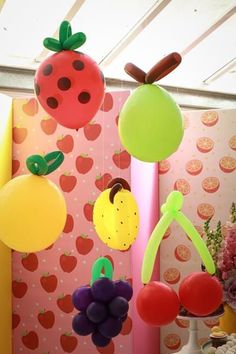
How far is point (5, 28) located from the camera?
2674mm

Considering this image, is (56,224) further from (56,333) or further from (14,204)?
(56,333)

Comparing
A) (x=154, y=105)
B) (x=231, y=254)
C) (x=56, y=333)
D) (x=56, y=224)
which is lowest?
(x=56, y=333)

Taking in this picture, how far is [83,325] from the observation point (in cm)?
155

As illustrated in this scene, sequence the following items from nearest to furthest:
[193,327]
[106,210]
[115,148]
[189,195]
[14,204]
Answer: [14,204] → [106,210] → [193,327] → [115,148] → [189,195]

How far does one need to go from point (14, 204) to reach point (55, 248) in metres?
0.97

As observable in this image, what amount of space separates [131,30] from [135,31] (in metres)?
0.03

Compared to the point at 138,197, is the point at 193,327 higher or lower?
lower

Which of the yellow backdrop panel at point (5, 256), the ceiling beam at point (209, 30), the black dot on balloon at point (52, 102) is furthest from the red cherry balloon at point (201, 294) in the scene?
the ceiling beam at point (209, 30)

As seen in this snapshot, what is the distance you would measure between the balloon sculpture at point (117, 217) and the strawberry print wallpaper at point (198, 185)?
35.9 inches

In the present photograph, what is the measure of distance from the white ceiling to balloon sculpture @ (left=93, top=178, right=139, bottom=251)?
4.04 feet

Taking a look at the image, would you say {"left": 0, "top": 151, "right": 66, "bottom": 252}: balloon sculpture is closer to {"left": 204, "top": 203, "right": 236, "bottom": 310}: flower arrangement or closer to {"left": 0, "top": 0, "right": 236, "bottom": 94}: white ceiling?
{"left": 204, "top": 203, "right": 236, "bottom": 310}: flower arrangement

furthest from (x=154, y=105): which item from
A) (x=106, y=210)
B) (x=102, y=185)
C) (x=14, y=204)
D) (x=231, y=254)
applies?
(x=102, y=185)

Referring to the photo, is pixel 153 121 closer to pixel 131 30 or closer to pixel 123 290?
pixel 123 290

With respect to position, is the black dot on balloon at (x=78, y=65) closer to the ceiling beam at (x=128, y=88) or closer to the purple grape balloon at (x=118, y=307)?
the purple grape balloon at (x=118, y=307)
